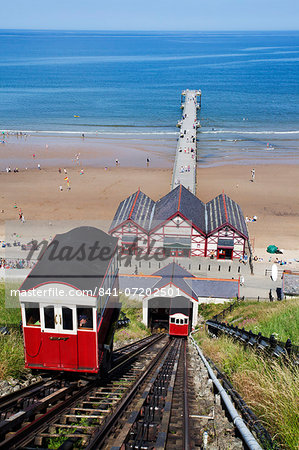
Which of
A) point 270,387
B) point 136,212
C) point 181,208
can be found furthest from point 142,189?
point 270,387

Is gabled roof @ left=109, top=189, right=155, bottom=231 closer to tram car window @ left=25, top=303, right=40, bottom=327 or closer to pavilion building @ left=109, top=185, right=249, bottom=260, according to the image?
pavilion building @ left=109, top=185, right=249, bottom=260

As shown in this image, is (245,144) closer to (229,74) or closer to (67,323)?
(67,323)

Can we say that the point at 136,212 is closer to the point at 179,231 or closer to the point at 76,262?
the point at 179,231

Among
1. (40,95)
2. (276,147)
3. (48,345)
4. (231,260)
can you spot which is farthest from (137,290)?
(40,95)

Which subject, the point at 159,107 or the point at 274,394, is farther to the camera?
the point at 159,107

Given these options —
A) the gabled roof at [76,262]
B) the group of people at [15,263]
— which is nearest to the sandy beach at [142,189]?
the group of people at [15,263]

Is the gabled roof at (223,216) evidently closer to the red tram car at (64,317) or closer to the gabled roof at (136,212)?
the gabled roof at (136,212)
